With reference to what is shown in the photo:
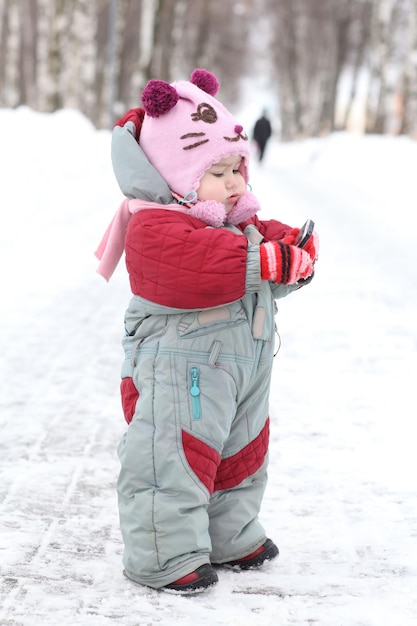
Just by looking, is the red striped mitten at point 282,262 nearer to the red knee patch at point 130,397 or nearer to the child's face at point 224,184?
the child's face at point 224,184

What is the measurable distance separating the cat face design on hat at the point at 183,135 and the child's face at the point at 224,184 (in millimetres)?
27

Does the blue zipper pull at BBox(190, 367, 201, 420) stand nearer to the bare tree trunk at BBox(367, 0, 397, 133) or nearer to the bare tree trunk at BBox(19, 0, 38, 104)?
the bare tree trunk at BBox(367, 0, 397, 133)

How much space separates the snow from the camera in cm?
256


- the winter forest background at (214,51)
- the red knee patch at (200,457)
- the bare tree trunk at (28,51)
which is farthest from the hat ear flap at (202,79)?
the bare tree trunk at (28,51)

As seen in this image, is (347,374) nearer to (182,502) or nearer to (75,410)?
(75,410)

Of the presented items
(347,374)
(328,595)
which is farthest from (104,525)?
(347,374)

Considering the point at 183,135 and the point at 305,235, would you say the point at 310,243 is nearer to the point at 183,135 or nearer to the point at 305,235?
the point at 305,235

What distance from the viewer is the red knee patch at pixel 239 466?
8.92 feet

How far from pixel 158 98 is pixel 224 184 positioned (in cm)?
30

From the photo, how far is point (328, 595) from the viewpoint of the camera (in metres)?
2.62

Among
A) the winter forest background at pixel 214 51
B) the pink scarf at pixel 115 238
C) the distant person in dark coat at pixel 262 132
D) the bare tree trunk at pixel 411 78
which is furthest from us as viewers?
the distant person in dark coat at pixel 262 132

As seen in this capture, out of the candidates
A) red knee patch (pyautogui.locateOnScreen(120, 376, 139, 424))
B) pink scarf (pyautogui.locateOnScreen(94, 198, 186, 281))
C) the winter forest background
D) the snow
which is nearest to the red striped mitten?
pink scarf (pyautogui.locateOnScreen(94, 198, 186, 281))

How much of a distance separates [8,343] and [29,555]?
8.83ft

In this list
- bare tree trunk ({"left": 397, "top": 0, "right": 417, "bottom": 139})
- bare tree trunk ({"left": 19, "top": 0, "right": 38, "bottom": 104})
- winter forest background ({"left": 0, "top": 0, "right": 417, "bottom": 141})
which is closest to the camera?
bare tree trunk ({"left": 397, "top": 0, "right": 417, "bottom": 139})
